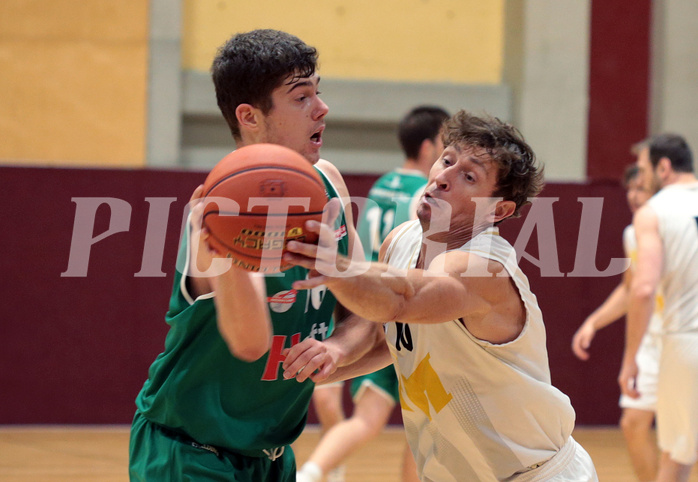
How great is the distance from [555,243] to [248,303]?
5.48 m

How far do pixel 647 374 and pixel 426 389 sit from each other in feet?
10.2

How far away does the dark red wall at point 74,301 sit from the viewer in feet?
20.7

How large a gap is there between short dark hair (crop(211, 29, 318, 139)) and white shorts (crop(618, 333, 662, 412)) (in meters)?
3.38

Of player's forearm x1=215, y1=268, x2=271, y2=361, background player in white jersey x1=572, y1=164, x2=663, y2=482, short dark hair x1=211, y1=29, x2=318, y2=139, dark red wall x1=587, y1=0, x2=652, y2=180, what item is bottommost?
background player in white jersey x1=572, y1=164, x2=663, y2=482

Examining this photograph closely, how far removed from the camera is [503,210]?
235 centimetres

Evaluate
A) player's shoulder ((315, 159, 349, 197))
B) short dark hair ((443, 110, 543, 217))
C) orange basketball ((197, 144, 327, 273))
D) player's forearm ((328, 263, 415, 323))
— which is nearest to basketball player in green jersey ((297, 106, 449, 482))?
player's shoulder ((315, 159, 349, 197))

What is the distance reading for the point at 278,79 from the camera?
Answer: 2.28 meters

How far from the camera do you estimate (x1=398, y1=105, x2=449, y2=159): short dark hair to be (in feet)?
17.0

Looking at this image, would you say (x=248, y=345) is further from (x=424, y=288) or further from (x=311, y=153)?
(x=311, y=153)

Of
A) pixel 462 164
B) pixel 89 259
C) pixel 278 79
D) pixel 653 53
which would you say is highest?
pixel 653 53

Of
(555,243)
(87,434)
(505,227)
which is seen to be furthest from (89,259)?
(555,243)

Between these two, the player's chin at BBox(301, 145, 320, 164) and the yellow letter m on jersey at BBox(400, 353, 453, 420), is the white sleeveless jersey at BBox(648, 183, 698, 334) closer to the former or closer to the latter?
the yellow letter m on jersey at BBox(400, 353, 453, 420)

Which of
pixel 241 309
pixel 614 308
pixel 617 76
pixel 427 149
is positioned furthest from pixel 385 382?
pixel 617 76

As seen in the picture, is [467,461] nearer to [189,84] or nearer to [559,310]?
[559,310]
